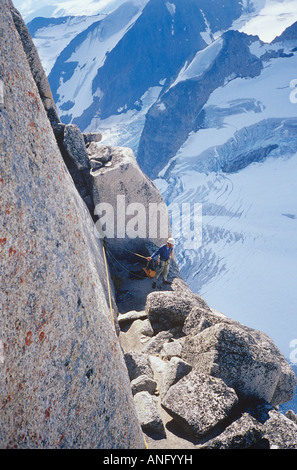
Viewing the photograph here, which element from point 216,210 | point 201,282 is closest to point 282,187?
point 216,210

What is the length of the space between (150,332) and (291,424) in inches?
186

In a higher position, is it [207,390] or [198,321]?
[207,390]

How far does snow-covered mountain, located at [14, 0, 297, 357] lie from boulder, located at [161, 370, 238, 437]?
57003 millimetres

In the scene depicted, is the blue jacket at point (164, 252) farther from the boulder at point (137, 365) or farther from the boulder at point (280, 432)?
the boulder at point (280, 432)

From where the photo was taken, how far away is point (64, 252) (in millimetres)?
4590

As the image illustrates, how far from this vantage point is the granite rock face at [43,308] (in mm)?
3652

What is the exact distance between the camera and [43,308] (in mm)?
4062

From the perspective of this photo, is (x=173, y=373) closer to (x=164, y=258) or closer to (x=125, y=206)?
(x=164, y=258)

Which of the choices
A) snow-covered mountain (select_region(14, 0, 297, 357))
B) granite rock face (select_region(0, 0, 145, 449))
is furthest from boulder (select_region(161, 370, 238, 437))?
snow-covered mountain (select_region(14, 0, 297, 357))

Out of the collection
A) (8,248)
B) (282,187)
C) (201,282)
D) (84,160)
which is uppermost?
(8,248)

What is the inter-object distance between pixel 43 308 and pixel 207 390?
4.59 metres

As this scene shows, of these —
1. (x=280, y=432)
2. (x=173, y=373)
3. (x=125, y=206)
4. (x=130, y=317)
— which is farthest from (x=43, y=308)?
(x=125, y=206)

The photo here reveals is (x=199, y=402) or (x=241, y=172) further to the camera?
(x=241, y=172)

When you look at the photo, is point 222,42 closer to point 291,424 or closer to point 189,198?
point 189,198
